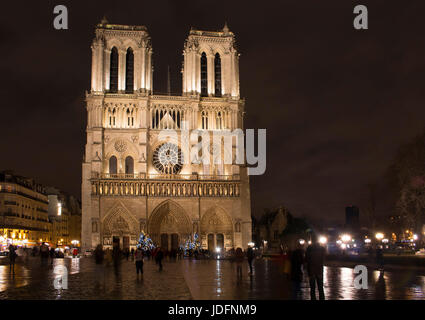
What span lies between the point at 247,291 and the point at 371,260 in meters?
17.0

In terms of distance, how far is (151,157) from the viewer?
5688 cm

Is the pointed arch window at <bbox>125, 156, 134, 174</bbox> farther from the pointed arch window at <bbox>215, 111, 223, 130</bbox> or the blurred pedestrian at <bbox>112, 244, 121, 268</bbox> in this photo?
the blurred pedestrian at <bbox>112, 244, 121, 268</bbox>

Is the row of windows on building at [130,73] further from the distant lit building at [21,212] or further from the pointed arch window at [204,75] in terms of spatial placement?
the distant lit building at [21,212]

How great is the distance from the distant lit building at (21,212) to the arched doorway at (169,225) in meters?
17.0

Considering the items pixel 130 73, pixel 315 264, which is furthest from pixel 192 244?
pixel 315 264

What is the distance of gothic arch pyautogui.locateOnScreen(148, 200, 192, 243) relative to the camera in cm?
5534

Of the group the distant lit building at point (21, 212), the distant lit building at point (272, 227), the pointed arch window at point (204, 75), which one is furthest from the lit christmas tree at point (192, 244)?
the distant lit building at point (272, 227)

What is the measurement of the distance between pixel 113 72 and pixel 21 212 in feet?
79.6

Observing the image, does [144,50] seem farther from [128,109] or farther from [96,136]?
[96,136]

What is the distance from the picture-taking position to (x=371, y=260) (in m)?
29.6

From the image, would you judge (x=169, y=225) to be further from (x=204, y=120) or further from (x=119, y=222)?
(x=204, y=120)
